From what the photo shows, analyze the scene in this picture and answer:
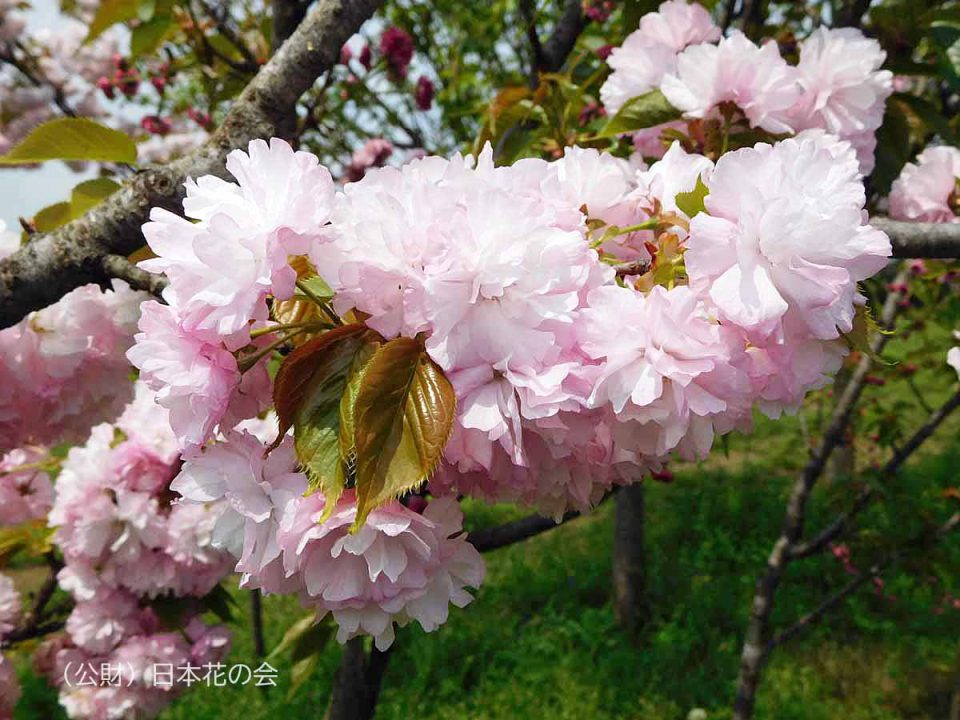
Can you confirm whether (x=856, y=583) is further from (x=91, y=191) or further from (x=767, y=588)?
(x=91, y=191)

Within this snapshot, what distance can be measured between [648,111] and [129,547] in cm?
143

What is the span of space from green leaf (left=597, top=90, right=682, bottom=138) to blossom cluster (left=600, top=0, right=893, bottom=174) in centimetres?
4

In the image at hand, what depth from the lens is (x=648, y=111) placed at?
97 centimetres

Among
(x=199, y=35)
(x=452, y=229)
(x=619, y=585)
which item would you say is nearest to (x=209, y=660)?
(x=199, y=35)

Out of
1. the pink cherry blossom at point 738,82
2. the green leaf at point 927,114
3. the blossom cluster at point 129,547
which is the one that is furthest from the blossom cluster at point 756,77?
the blossom cluster at point 129,547

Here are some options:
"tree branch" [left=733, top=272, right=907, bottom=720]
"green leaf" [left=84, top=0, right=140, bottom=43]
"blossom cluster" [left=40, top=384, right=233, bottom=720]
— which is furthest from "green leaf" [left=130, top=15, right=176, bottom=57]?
"tree branch" [left=733, top=272, right=907, bottom=720]

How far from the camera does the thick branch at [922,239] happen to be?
79 cm

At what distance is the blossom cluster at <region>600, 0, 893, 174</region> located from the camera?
35.4 inches

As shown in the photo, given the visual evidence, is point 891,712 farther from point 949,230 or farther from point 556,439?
point 556,439

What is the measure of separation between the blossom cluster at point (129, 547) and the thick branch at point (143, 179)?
0.77 m

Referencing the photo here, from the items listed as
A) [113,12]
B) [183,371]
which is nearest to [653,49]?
[183,371]

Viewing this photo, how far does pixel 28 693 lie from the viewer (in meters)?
3.22

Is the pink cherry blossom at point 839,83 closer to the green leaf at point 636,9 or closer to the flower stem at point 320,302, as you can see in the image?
the green leaf at point 636,9

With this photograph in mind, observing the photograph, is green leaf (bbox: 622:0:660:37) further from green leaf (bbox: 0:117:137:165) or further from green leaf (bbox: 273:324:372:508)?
green leaf (bbox: 273:324:372:508)
